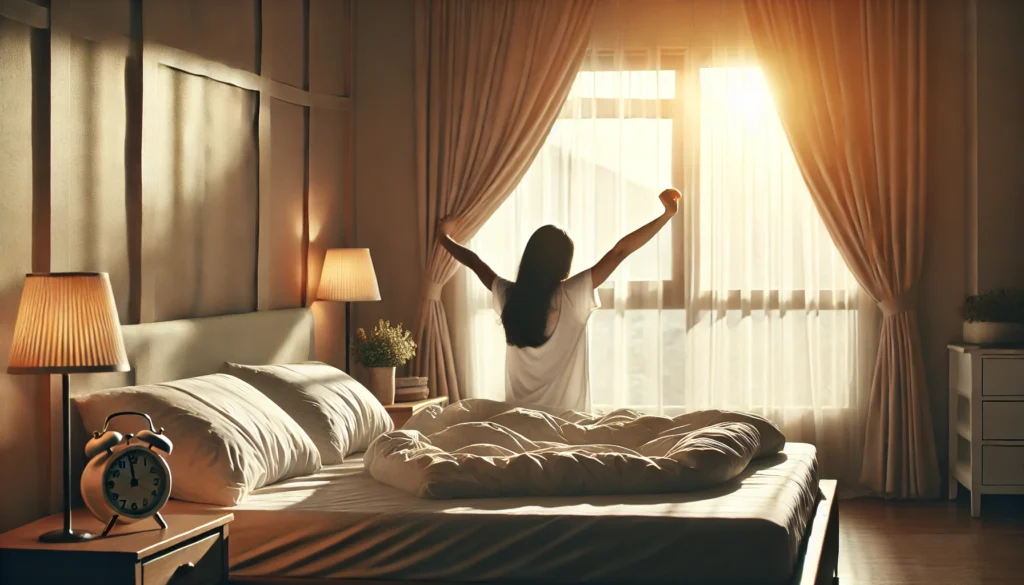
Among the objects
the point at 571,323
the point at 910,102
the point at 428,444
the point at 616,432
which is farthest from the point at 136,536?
the point at 910,102

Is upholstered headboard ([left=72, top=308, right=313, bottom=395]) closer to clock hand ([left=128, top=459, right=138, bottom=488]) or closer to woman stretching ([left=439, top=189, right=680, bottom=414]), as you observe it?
clock hand ([left=128, top=459, right=138, bottom=488])

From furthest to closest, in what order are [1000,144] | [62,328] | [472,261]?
[1000,144], [472,261], [62,328]

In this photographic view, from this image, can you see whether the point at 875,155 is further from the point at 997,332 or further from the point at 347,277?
the point at 347,277

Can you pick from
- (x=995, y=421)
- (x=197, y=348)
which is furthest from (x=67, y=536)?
(x=995, y=421)

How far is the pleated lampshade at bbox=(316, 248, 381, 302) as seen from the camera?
514 cm

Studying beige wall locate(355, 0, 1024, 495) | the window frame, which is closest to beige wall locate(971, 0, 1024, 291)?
beige wall locate(355, 0, 1024, 495)

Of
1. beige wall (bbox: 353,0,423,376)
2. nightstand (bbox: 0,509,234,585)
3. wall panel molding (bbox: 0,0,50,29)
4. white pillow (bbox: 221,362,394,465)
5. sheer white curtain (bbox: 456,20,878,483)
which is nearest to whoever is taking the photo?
nightstand (bbox: 0,509,234,585)

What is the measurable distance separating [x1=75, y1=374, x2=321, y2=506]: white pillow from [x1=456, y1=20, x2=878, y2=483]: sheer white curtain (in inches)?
104

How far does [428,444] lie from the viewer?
3.33 m

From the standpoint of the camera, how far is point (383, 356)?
16.8 ft

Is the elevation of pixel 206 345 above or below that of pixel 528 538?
above

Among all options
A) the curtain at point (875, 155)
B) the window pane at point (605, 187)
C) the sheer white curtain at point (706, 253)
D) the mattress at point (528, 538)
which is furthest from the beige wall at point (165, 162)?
the curtain at point (875, 155)

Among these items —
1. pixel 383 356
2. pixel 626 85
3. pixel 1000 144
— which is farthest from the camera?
pixel 626 85

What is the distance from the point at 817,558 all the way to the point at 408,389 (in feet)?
8.78
